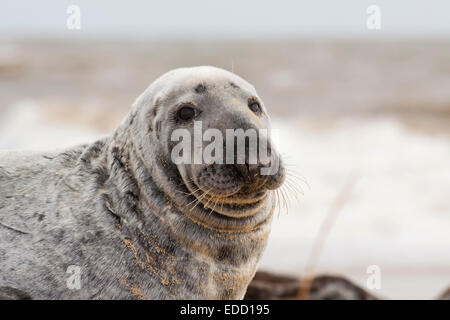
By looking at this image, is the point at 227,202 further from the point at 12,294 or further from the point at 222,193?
the point at 12,294

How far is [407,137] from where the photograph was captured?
1352 centimetres

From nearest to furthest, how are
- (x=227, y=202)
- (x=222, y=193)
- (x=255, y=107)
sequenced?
(x=222, y=193), (x=227, y=202), (x=255, y=107)

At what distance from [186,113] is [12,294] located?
1.22 meters

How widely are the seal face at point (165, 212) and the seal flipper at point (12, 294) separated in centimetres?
2

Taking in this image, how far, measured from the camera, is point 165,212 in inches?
124

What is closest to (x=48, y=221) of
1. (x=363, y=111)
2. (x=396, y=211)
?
(x=396, y=211)

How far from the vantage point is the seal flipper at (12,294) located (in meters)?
3.08

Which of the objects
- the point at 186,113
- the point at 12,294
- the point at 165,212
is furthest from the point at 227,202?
the point at 12,294

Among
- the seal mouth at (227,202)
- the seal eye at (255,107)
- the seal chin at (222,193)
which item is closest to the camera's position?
the seal chin at (222,193)

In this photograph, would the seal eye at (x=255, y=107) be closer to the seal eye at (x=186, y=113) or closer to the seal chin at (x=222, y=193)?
the seal eye at (x=186, y=113)

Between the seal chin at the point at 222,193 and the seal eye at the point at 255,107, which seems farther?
the seal eye at the point at 255,107

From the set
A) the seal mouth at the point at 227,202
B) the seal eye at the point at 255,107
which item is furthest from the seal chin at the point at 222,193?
the seal eye at the point at 255,107

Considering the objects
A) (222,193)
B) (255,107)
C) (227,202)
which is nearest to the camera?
(222,193)

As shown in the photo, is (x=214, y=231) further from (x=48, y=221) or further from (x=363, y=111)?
(x=363, y=111)
